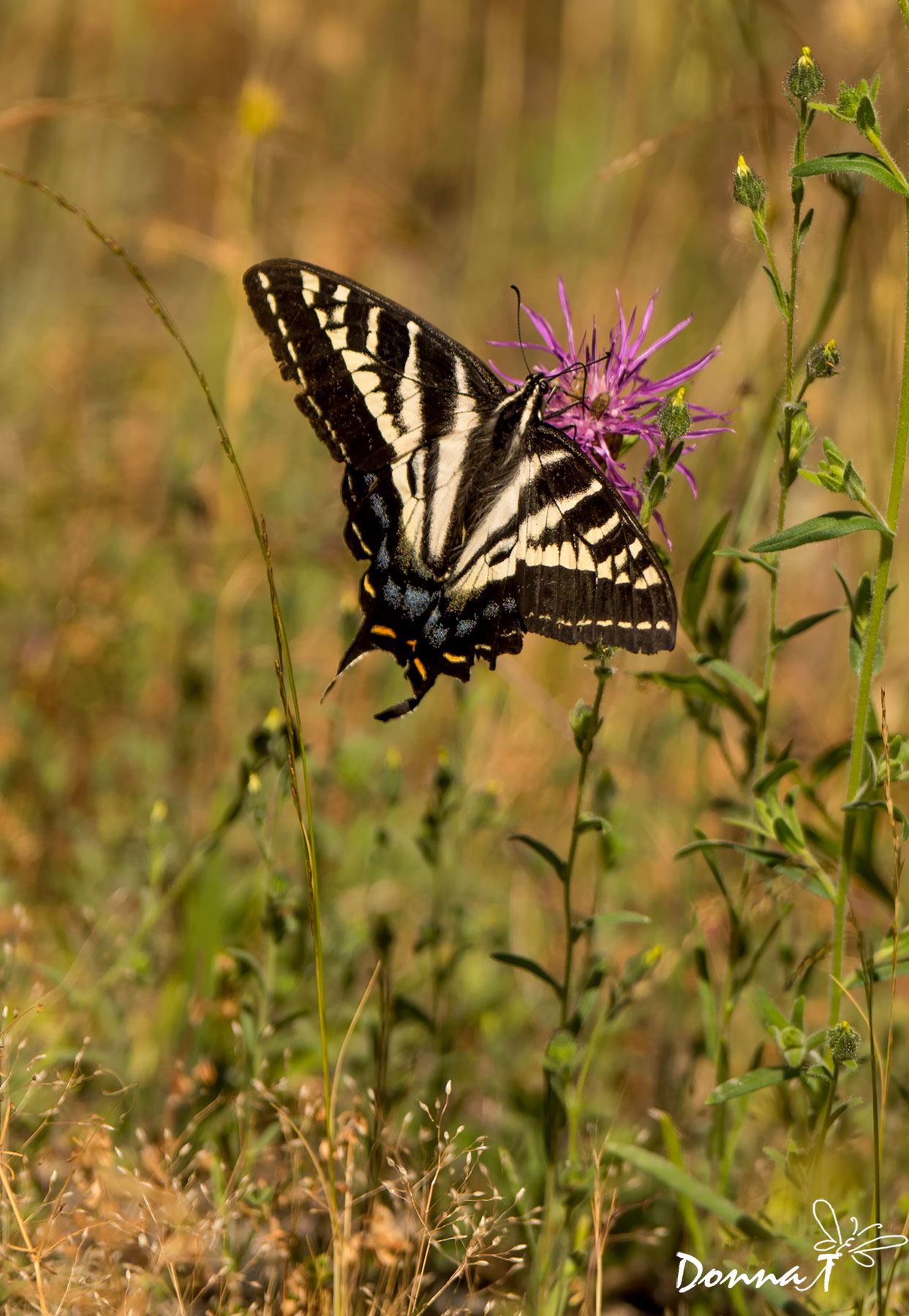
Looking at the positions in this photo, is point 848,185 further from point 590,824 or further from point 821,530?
point 590,824

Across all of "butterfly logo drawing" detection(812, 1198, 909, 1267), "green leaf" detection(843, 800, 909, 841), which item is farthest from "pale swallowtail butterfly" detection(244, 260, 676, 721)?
"butterfly logo drawing" detection(812, 1198, 909, 1267)

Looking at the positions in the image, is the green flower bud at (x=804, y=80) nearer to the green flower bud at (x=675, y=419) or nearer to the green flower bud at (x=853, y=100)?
the green flower bud at (x=853, y=100)

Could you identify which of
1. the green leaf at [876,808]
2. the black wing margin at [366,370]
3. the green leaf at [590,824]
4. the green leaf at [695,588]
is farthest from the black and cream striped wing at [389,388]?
the green leaf at [876,808]

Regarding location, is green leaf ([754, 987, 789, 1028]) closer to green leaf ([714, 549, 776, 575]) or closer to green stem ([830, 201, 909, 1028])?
green stem ([830, 201, 909, 1028])

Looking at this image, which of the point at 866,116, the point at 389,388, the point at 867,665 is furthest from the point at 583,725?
the point at 866,116

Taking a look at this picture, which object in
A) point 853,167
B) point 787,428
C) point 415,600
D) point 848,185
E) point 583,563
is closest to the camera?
point 853,167

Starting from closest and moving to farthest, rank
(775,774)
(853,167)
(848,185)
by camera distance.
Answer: (853,167)
(775,774)
(848,185)

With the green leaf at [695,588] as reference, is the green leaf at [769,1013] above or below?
below

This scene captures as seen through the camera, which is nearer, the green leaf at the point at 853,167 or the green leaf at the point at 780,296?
the green leaf at the point at 853,167
